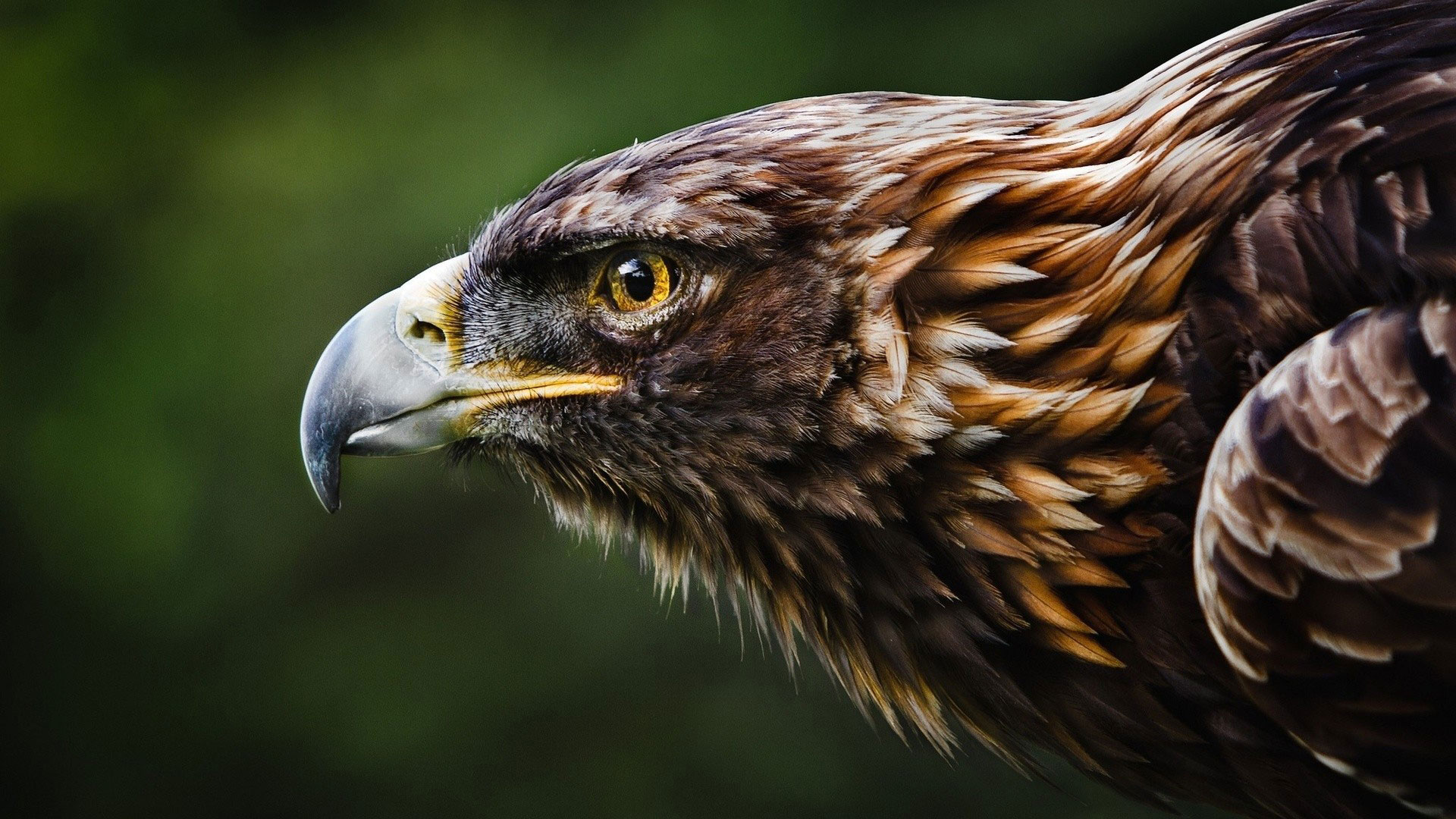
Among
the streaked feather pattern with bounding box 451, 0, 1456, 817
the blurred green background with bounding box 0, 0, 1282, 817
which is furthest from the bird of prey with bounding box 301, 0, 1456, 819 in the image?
the blurred green background with bounding box 0, 0, 1282, 817

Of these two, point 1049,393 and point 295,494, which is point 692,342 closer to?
point 1049,393

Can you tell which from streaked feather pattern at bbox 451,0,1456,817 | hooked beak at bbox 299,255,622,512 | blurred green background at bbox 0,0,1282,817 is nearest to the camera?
streaked feather pattern at bbox 451,0,1456,817

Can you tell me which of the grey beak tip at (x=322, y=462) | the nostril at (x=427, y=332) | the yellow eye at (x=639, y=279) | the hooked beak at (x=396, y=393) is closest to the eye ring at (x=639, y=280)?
the yellow eye at (x=639, y=279)

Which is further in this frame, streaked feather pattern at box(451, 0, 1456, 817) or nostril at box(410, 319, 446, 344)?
nostril at box(410, 319, 446, 344)

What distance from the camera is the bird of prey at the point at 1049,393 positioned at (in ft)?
3.78

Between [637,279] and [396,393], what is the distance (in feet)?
1.19

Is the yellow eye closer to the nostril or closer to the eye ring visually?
the eye ring

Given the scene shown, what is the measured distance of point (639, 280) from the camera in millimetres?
1571

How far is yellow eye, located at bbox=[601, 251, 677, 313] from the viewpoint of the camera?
1.56m

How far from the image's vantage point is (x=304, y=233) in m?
3.71

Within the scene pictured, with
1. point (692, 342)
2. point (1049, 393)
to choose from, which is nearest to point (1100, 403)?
point (1049, 393)

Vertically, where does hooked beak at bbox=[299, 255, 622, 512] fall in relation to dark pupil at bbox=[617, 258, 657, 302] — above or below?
below

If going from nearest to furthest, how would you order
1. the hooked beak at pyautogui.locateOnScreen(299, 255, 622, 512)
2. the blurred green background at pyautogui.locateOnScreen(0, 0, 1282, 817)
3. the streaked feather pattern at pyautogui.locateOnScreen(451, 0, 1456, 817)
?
the streaked feather pattern at pyautogui.locateOnScreen(451, 0, 1456, 817)
the hooked beak at pyautogui.locateOnScreen(299, 255, 622, 512)
the blurred green background at pyautogui.locateOnScreen(0, 0, 1282, 817)

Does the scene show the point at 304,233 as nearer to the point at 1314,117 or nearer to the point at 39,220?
the point at 39,220
